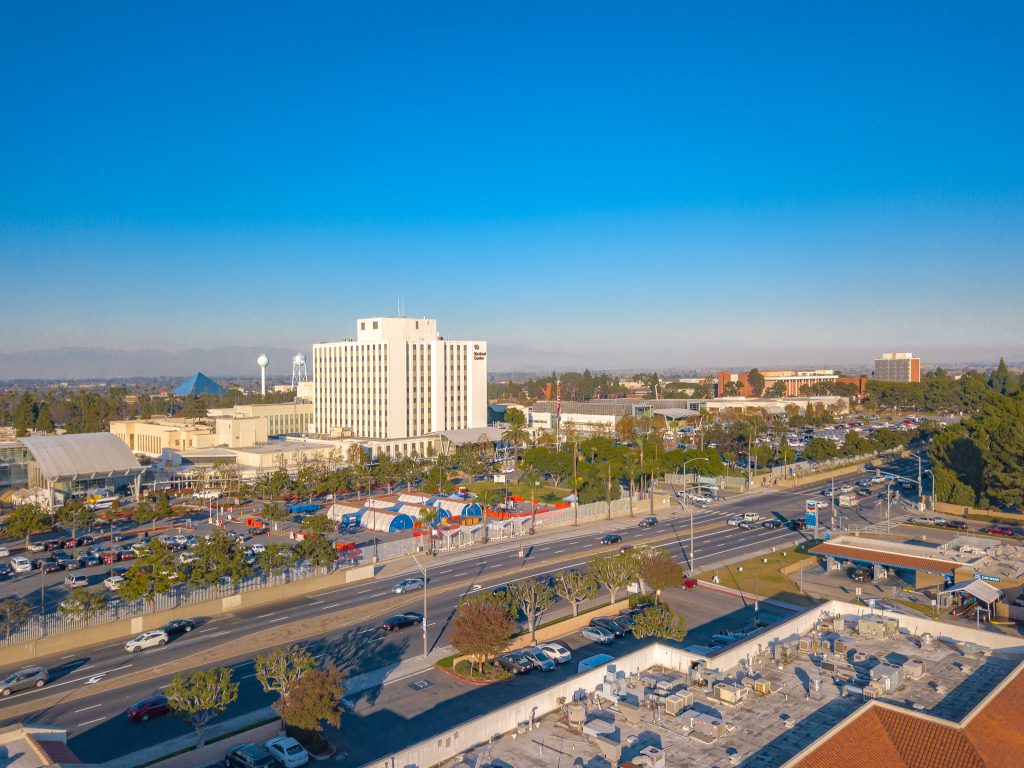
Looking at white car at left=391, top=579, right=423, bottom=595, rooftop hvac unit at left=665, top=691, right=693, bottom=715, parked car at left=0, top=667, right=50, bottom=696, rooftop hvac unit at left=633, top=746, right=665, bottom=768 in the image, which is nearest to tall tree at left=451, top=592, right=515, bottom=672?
rooftop hvac unit at left=665, top=691, right=693, bottom=715

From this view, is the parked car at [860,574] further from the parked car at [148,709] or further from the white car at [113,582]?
the white car at [113,582]

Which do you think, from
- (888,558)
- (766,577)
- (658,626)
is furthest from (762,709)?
(888,558)

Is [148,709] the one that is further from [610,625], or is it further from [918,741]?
[918,741]

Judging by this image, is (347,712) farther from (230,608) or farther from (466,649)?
(230,608)

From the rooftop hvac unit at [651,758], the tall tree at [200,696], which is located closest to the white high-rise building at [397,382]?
the tall tree at [200,696]

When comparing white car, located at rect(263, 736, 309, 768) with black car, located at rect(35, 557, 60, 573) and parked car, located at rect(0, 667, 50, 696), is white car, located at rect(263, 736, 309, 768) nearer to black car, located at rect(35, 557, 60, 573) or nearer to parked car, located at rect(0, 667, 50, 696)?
parked car, located at rect(0, 667, 50, 696)
